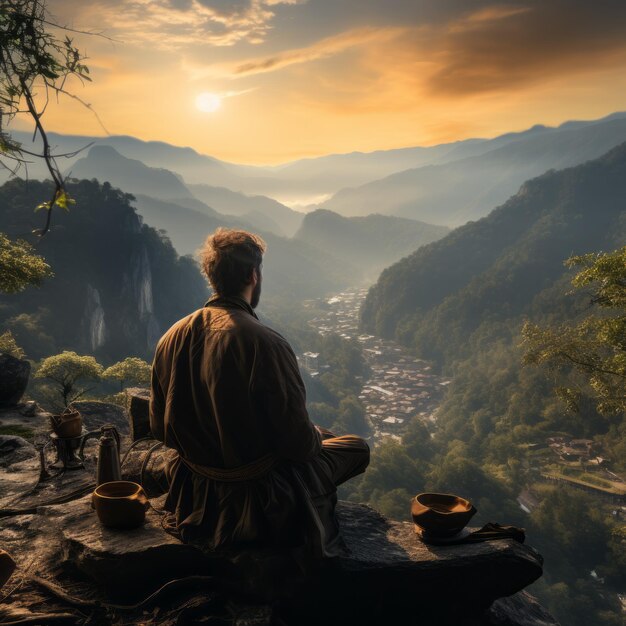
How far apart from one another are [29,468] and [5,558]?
158 inches

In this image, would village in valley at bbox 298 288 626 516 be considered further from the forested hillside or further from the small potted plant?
the small potted plant

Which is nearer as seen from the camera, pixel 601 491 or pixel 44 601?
pixel 44 601

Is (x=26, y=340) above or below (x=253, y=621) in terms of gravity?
below

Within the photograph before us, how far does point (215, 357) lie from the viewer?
10.8ft

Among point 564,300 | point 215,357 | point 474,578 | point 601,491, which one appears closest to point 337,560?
point 474,578

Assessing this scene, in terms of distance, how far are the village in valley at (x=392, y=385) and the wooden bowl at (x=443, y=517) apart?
76.4 meters

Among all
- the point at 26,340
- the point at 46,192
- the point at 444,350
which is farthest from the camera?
the point at 444,350

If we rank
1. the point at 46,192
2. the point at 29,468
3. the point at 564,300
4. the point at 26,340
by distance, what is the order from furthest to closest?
the point at 564,300 → the point at 46,192 → the point at 26,340 → the point at 29,468

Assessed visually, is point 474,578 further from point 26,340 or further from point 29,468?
point 26,340

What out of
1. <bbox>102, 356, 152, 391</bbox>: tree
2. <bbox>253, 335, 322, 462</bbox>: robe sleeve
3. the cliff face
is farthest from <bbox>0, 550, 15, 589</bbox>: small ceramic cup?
the cliff face

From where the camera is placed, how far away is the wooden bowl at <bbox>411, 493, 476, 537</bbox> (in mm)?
3994

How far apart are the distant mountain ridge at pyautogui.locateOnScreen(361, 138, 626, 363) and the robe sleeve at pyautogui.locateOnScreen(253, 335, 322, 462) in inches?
4719

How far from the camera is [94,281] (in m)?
74.0

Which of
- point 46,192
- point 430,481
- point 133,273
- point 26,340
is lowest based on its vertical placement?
point 430,481
